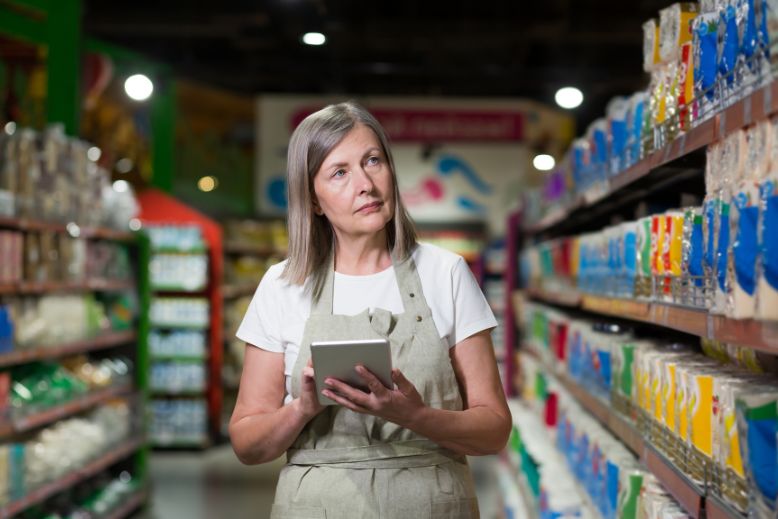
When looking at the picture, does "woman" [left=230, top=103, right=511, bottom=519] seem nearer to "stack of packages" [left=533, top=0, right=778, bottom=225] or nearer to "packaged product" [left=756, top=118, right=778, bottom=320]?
"stack of packages" [left=533, top=0, right=778, bottom=225]

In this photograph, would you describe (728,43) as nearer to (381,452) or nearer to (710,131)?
(710,131)

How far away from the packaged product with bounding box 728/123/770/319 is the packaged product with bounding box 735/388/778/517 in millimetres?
150

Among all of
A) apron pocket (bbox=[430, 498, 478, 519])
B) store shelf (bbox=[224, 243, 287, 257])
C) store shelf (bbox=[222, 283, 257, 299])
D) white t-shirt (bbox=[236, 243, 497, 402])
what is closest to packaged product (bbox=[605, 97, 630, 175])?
white t-shirt (bbox=[236, 243, 497, 402])

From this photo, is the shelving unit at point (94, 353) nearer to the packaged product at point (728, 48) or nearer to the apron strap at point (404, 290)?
the apron strap at point (404, 290)

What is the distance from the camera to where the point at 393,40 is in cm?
1233

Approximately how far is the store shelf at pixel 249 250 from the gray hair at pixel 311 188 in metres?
8.96

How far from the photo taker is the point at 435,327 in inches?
94.7

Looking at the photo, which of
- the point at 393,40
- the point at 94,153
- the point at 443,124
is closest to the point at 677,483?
the point at 94,153

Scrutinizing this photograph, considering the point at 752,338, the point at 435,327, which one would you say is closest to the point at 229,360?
the point at 435,327

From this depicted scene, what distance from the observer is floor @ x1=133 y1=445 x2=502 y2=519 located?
777 centimetres

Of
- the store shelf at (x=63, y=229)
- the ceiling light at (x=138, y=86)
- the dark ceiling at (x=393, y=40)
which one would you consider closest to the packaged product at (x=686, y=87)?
the store shelf at (x=63, y=229)

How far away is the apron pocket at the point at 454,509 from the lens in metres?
2.37

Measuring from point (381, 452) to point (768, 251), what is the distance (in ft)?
3.41

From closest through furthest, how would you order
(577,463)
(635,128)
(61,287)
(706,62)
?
1. (706,62)
2. (635,128)
3. (577,463)
4. (61,287)
